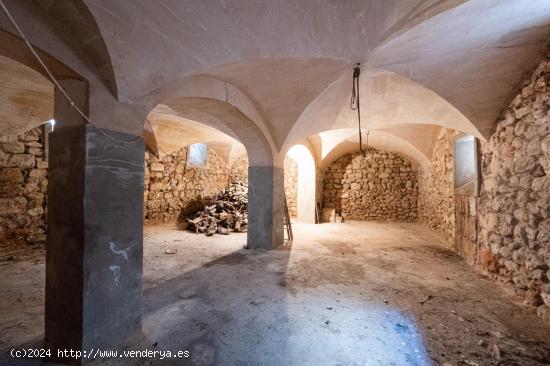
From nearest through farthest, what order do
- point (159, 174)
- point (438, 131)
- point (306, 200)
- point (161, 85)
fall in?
point (161, 85)
point (438, 131)
point (159, 174)
point (306, 200)

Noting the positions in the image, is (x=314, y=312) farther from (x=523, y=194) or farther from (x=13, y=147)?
(x=13, y=147)

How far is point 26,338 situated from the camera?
7.13 ft

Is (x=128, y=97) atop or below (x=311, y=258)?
atop

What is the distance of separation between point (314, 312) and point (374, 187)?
8.99 meters

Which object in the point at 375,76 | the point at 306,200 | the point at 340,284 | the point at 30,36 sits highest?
Answer: the point at 375,76

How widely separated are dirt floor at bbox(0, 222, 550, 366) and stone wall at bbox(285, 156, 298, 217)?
6.26m

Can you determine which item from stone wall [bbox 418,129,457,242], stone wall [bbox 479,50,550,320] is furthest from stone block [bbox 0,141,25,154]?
stone wall [bbox 418,129,457,242]

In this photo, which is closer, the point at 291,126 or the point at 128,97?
the point at 128,97

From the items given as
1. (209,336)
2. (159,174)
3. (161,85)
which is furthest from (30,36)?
(159,174)

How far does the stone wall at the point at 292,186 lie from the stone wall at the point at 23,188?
7.97 meters

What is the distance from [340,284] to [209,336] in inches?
77.0

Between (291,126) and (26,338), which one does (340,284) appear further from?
(26,338)

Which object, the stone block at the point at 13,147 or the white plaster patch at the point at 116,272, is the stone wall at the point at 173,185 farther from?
the white plaster patch at the point at 116,272

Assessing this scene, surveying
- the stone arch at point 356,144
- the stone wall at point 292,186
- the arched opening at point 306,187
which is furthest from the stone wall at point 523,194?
the stone wall at point 292,186
